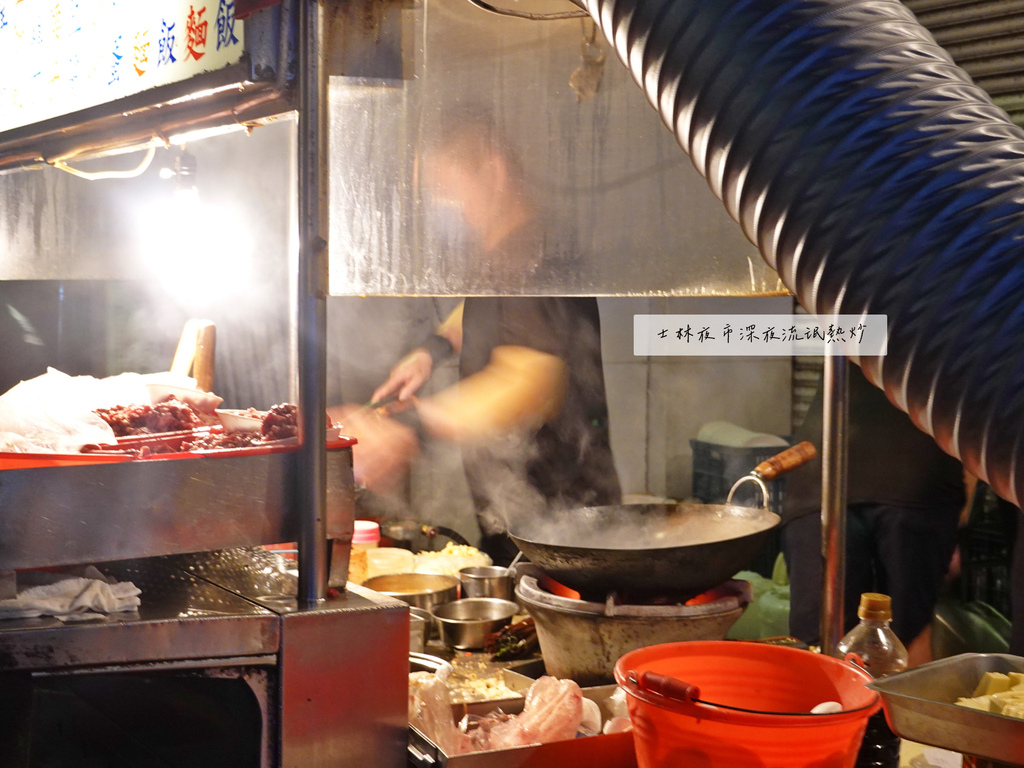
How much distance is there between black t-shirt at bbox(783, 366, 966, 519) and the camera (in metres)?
4.32

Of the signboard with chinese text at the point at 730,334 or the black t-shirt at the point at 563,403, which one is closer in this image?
the signboard with chinese text at the point at 730,334

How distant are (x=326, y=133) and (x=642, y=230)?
38.3 inches

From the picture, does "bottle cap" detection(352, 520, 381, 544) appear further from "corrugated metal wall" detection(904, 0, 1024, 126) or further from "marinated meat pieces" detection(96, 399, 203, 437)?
"corrugated metal wall" detection(904, 0, 1024, 126)

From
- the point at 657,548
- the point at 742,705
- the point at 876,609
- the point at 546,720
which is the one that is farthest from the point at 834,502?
the point at 546,720

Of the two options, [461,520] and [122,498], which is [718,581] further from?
[461,520]

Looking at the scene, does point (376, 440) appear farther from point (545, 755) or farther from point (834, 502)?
point (545, 755)

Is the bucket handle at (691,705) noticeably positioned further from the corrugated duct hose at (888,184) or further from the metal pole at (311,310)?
the metal pole at (311,310)

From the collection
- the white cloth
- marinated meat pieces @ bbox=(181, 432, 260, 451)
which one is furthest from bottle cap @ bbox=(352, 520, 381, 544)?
the white cloth

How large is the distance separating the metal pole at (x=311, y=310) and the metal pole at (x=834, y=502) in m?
1.33

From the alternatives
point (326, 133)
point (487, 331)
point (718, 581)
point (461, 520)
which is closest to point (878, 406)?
point (487, 331)

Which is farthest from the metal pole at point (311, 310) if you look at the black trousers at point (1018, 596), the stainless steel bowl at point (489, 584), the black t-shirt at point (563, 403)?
the black trousers at point (1018, 596)

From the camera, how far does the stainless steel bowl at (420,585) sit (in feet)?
9.11

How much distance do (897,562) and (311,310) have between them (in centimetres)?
379

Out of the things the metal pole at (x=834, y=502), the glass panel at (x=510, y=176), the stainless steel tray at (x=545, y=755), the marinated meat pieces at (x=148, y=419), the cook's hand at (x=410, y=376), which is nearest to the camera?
the stainless steel tray at (x=545, y=755)
